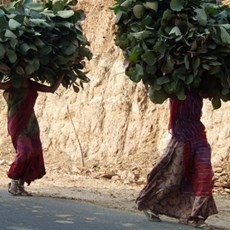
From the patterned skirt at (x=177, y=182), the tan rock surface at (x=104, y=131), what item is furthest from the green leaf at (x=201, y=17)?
the tan rock surface at (x=104, y=131)

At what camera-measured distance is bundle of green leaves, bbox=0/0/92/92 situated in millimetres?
8406

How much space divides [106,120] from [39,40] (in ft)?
23.0

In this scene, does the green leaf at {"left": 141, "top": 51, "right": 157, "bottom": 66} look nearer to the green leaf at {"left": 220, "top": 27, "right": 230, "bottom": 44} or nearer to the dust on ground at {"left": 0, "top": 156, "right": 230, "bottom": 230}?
the green leaf at {"left": 220, "top": 27, "right": 230, "bottom": 44}

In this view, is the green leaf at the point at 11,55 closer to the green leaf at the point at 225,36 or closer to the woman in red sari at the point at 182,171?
the woman in red sari at the point at 182,171

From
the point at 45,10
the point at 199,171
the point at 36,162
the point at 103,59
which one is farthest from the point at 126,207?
the point at 103,59

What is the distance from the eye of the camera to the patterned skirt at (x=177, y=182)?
7.36m

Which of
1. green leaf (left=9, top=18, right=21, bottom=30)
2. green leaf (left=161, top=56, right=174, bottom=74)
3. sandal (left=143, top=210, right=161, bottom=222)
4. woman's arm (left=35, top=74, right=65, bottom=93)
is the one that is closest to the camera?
green leaf (left=161, top=56, right=174, bottom=74)

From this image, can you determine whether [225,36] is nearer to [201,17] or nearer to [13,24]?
[201,17]

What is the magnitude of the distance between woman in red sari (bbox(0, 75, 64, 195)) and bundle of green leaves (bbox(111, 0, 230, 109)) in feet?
7.39

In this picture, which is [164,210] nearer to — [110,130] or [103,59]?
[110,130]

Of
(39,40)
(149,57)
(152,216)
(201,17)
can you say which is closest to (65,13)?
(39,40)

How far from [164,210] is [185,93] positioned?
1240 mm

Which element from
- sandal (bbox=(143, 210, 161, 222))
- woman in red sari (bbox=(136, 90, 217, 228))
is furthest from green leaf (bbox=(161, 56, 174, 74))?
sandal (bbox=(143, 210, 161, 222))

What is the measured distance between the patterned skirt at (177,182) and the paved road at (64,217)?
18 centimetres
